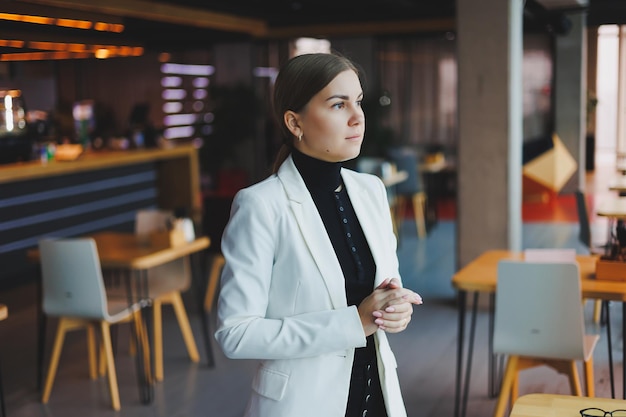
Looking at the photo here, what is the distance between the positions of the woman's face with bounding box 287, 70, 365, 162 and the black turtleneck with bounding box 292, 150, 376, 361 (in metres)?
0.08

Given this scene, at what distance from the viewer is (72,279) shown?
15.5 feet

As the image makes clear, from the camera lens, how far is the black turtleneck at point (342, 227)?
1.86 m

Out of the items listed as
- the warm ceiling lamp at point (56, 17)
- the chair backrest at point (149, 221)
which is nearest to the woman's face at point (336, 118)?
the chair backrest at point (149, 221)

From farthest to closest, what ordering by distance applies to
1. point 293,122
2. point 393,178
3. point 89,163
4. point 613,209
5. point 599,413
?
point 393,178 → point 89,163 → point 613,209 → point 599,413 → point 293,122

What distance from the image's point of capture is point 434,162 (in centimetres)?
1123

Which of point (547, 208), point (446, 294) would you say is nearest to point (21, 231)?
point (446, 294)

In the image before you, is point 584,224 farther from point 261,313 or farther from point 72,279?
point 261,313

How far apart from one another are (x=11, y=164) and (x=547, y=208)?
8238 millimetres

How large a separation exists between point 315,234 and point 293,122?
0.88ft

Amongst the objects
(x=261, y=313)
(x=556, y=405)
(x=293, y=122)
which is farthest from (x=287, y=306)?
(x=556, y=405)

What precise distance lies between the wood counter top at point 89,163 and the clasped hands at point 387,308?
6908 mm

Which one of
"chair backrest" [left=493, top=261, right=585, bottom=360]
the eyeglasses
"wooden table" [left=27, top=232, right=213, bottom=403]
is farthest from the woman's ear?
"wooden table" [left=27, top=232, right=213, bottom=403]

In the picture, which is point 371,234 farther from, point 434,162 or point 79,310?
point 434,162

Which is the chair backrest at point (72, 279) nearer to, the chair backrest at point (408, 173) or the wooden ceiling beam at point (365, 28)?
the chair backrest at point (408, 173)
